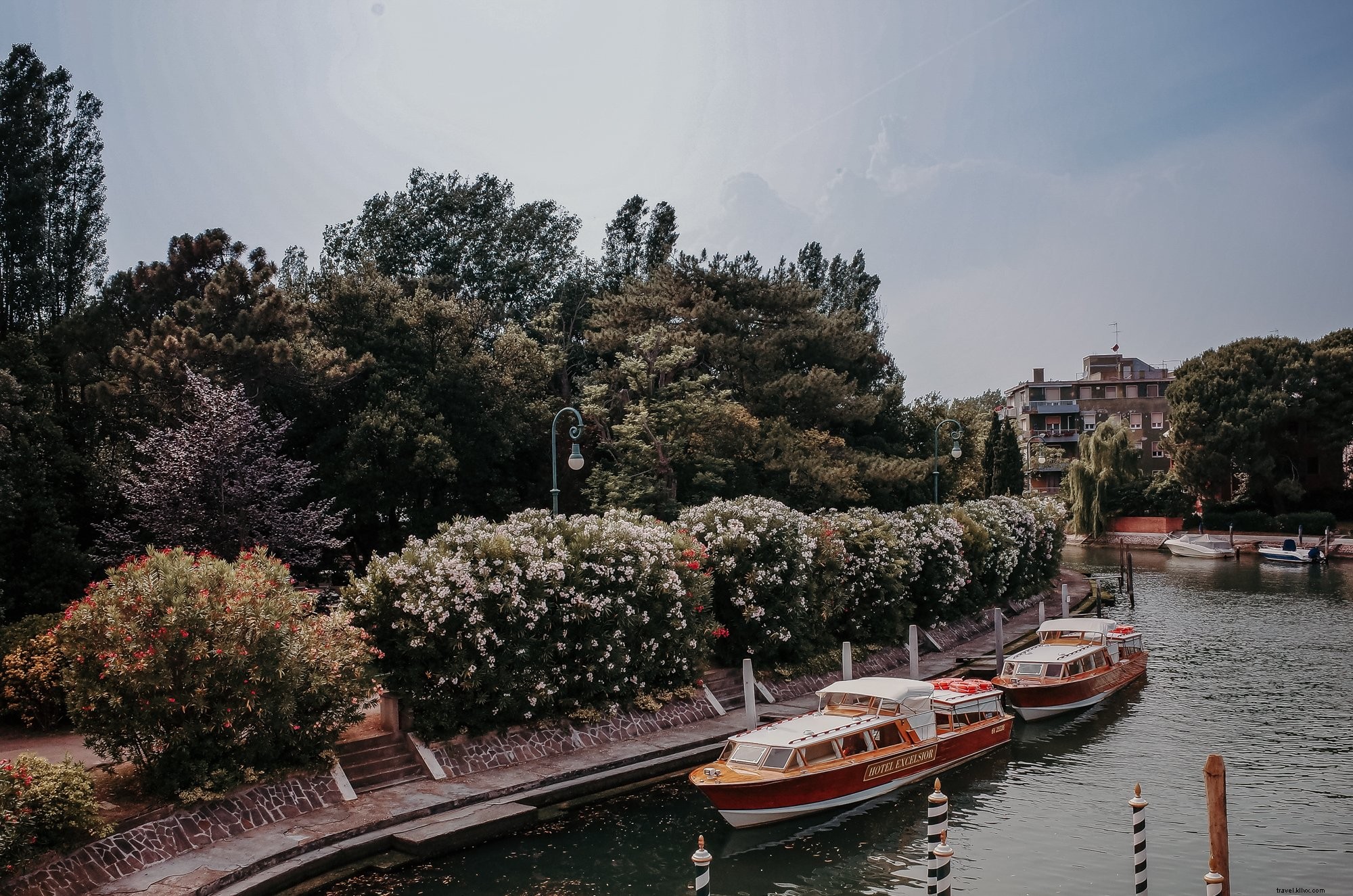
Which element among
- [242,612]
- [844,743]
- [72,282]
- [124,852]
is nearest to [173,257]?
[72,282]

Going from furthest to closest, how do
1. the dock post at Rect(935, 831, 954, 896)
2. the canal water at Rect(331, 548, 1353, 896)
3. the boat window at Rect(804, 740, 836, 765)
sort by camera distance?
the boat window at Rect(804, 740, 836, 765) → the canal water at Rect(331, 548, 1353, 896) → the dock post at Rect(935, 831, 954, 896)

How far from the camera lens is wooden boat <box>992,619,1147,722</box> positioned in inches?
1202

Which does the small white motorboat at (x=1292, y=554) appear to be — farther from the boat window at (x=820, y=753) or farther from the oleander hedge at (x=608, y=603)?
the boat window at (x=820, y=753)

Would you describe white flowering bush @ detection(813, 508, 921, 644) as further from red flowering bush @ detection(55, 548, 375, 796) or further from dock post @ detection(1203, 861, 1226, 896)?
dock post @ detection(1203, 861, 1226, 896)

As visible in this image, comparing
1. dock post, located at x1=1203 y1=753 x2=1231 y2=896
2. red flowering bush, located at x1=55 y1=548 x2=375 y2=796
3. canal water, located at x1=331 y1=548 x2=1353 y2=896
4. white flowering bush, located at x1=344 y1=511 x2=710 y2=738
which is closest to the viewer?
dock post, located at x1=1203 y1=753 x2=1231 y2=896

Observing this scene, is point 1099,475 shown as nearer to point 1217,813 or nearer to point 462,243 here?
point 462,243

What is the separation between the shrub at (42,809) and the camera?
48.3ft

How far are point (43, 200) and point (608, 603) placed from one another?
2829 cm

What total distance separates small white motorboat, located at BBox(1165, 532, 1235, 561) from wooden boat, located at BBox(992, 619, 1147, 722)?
165 feet

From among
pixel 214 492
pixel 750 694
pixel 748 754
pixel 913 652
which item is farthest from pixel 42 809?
pixel 913 652

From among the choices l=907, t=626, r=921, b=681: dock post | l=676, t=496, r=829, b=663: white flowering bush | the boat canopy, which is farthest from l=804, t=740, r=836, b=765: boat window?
the boat canopy

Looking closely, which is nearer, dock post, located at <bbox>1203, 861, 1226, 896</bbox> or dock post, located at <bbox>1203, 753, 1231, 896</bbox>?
dock post, located at <bbox>1203, 861, 1226, 896</bbox>

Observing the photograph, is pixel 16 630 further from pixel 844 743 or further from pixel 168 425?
pixel 844 743

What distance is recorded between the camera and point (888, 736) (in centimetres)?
2411
